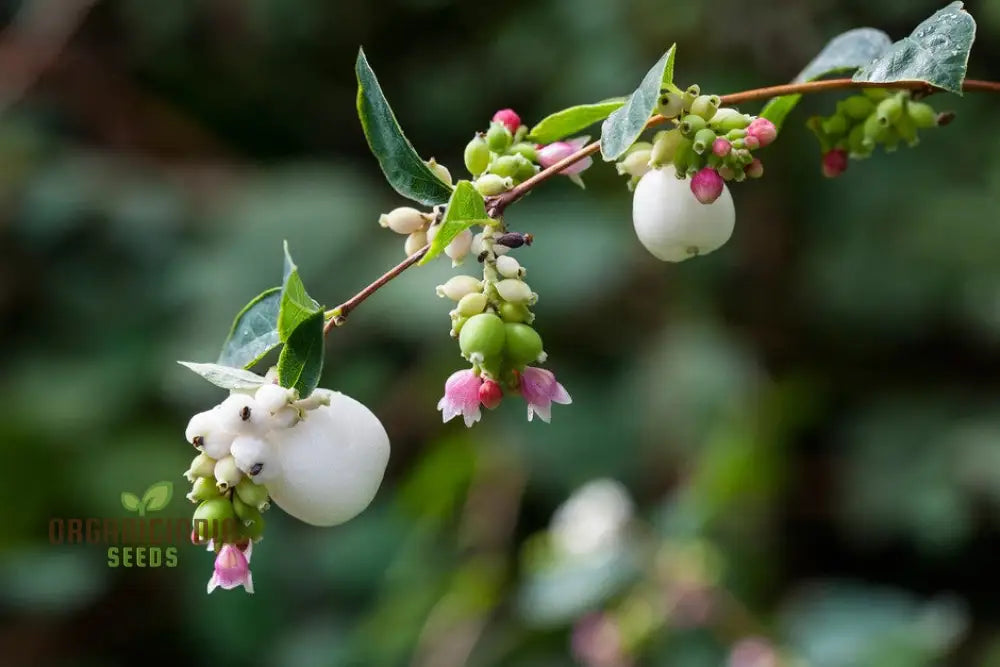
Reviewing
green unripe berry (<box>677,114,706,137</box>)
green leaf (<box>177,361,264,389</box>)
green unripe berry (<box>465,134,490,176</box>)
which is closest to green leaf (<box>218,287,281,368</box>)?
green leaf (<box>177,361,264,389</box>)

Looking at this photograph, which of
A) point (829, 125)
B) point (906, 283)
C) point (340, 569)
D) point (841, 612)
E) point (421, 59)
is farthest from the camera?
point (421, 59)

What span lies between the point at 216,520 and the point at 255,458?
4 cm

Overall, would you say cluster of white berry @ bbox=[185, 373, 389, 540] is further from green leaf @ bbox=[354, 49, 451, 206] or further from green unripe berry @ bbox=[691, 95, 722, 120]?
green unripe berry @ bbox=[691, 95, 722, 120]

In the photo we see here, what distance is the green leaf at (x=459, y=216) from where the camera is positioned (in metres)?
0.53

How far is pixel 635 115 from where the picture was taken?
539 millimetres

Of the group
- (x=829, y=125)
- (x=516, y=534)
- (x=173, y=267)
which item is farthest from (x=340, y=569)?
(x=829, y=125)

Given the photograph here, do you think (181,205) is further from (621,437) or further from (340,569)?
(621,437)

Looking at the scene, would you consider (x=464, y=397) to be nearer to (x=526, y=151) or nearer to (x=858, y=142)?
(x=526, y=151)

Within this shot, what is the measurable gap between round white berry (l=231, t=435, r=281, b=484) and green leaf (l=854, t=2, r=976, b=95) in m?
0.36

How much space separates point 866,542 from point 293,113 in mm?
1880

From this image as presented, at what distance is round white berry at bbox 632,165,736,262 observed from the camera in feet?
1.97

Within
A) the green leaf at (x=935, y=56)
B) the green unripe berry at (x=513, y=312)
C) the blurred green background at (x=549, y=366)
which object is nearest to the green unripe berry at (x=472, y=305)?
the green unripe berry at (x=513, y=312)

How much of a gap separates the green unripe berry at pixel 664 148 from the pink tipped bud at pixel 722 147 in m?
0.03

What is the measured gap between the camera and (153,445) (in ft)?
7.43
